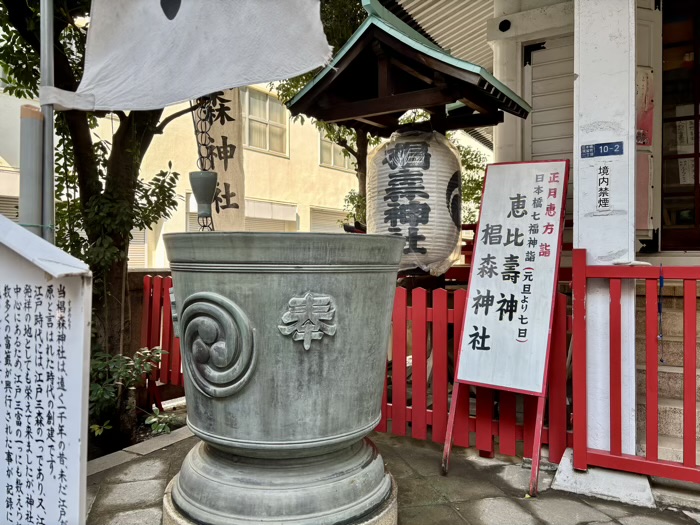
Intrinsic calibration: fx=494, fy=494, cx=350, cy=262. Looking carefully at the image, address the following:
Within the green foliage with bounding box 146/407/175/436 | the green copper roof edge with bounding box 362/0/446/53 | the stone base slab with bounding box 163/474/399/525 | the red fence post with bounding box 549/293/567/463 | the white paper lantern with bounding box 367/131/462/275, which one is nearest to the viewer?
the stone base slab with bounding box 163/474/399/525

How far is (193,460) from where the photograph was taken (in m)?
2.89

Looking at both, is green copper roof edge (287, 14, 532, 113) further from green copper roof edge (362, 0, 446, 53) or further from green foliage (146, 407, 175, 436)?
green foliage (146, 407, 175, 436)

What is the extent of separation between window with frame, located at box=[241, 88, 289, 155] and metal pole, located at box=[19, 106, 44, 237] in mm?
12946

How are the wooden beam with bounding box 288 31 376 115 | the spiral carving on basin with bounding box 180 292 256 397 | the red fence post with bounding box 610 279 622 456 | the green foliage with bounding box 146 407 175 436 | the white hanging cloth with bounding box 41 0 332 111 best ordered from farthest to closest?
the green foliage with bounding box 146 407 175 436
the wooden beam with bounding box 288 31 376 115
the red fence post with bounding box 610 279 622 456
the white hanging cloth with bounding box 41 0 332 111
the spiral carving on basin with bounding box 180 292 256 397

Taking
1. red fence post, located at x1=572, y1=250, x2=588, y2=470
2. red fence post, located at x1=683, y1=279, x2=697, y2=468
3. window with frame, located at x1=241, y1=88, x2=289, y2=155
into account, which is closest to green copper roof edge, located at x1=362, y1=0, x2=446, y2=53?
red fence post, located at x1=572, y1=250, x2=588, y2=470

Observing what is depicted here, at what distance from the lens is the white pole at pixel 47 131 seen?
2959 millimetres

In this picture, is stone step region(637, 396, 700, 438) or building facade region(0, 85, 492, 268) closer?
stone step region(637, 396, 700, 438)

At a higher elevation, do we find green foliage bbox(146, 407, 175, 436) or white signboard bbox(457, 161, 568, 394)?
white signboard bbox(457, 161, 568, 394)

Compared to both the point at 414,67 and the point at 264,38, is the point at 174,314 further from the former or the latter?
the point at 414,67

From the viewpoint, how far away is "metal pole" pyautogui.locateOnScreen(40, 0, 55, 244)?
9.71ft

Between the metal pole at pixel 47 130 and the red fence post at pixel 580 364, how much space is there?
346 centimetres

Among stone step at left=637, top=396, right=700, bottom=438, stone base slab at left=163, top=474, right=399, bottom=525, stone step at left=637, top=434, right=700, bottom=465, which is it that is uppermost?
stone step at left=637, top=396, right=700, bottom=438

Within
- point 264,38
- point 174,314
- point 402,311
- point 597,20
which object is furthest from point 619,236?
point 174,314

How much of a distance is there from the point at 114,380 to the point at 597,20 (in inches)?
191
